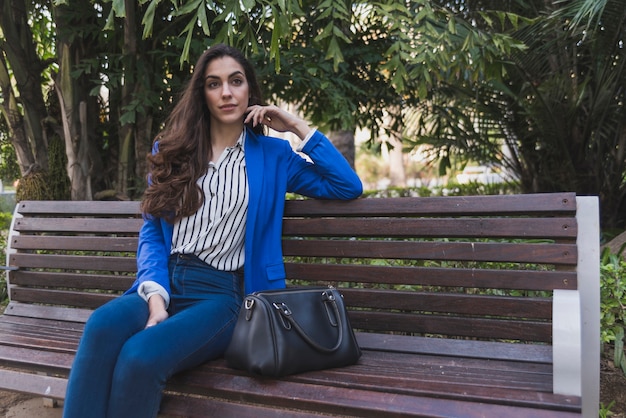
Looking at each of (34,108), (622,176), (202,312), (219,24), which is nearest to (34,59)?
(34,108)

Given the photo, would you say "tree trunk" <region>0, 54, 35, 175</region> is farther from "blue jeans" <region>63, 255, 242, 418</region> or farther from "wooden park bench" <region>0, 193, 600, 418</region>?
"blue jeans" <region>63, 255, 242, 418</region>

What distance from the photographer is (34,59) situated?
15.3ft

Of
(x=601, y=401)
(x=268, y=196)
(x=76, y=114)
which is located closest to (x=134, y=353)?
(x=268, y=196)

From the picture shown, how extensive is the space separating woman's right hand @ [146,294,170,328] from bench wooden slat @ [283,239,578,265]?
0.65 m

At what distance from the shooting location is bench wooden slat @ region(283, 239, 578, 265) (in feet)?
7.41

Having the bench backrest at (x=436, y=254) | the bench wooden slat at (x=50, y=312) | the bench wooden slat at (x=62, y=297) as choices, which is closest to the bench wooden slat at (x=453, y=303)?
the bench backrest at (x=436, y=254)

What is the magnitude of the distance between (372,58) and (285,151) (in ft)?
8.42

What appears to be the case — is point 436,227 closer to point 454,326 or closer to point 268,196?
point 454,326

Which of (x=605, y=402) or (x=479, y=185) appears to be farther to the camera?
(x=479, y=185)

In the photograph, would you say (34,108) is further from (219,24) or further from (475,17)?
(475,17)

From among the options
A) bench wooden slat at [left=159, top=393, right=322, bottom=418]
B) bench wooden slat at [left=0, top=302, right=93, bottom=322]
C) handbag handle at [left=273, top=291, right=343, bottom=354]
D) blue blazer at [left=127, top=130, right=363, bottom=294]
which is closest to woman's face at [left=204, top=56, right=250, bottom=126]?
blue blazer at [left=127, top=130, right=363, bottom=294]

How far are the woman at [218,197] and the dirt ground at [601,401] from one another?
1279 millimetres

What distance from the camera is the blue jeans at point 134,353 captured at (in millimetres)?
1957

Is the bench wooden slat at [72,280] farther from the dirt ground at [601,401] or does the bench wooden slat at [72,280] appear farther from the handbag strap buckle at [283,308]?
the handbag strap buckle at [283,308]
